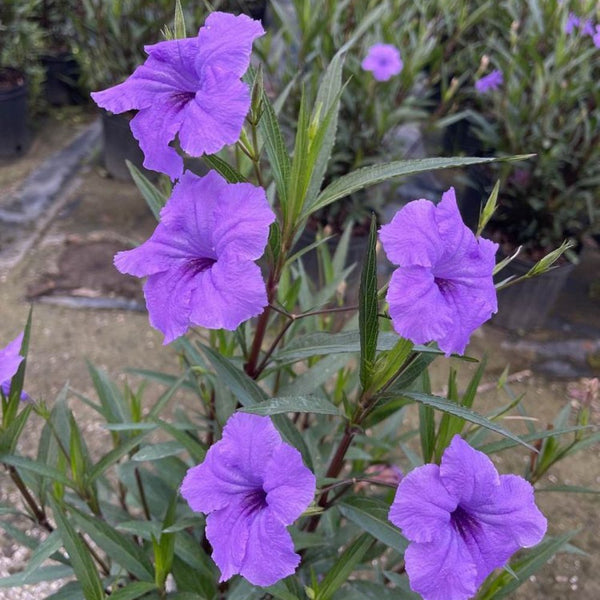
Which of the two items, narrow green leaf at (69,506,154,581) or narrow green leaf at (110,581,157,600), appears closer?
narrow green leaf at (110,581,157,600)

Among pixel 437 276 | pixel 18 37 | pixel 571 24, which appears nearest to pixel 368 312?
pixel 437 276

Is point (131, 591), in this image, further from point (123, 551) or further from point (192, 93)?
point (192, 93)

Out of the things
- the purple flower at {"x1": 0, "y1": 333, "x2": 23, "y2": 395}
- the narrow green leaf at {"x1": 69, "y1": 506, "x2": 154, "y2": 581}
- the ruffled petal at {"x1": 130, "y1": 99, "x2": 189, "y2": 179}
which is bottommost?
the narrow green leaf at {"x1": 69, "y1": 506, "x2": 154, "y2": 581}

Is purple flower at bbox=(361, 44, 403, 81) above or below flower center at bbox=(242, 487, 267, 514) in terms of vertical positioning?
below

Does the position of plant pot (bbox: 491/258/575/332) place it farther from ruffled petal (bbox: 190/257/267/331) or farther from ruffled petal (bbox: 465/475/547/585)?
ruffled petal (bbox: 190/257/267/331)

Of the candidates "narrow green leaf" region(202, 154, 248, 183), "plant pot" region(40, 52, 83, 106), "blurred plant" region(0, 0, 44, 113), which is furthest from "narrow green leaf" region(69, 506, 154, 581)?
"plant pot" region(40, 52, 83, 106)

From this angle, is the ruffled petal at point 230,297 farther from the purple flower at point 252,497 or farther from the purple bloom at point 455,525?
the purple bloom at point 455,525

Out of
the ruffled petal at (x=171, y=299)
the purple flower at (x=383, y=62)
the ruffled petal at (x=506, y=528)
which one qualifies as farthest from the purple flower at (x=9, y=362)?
the purple flower at (x=383, y=62)
